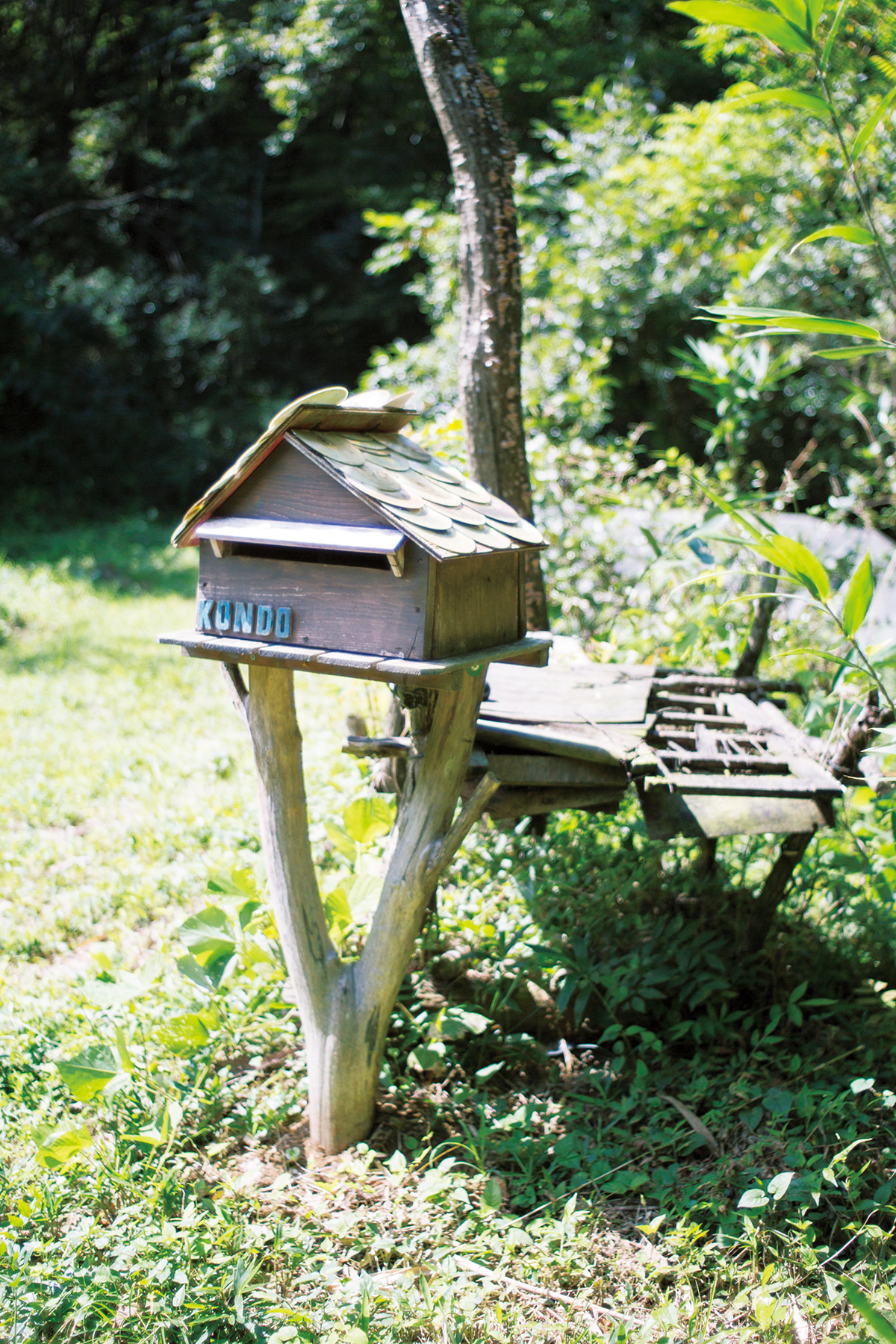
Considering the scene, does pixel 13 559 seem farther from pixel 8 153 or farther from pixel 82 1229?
pixel 82 1229

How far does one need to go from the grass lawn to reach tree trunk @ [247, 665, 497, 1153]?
0.19m

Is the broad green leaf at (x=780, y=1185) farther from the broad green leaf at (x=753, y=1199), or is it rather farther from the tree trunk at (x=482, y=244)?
the tree trunk at (x=482, y=244)

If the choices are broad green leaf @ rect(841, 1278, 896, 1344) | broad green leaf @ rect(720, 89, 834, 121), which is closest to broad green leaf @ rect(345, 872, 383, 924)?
broad green leaf @ rect(841, 1278, 896, 1344)

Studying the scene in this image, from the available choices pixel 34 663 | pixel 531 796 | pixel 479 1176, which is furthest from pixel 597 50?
pixel 479 1176

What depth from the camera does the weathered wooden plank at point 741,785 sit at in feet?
7.16

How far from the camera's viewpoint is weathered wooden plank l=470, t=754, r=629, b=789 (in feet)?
7.47

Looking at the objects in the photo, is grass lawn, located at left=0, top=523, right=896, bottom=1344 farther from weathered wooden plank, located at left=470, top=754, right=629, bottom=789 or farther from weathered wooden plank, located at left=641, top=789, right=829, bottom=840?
weathered wooden plank, located at left=470, top=754, right=629, bottom=789

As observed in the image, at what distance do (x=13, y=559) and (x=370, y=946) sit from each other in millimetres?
7918

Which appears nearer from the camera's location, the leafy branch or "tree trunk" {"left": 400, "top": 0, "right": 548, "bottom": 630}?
the leafy branch

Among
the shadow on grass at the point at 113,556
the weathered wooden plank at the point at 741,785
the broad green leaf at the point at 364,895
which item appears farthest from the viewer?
the shadow on grass at the point at 113,556

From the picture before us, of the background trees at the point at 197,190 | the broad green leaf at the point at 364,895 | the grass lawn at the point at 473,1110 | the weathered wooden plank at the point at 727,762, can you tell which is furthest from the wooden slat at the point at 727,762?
the background trees at the point at 197,190

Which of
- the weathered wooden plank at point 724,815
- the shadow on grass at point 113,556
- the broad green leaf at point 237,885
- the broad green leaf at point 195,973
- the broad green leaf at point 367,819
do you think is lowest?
the shadow on grass at point 113,556

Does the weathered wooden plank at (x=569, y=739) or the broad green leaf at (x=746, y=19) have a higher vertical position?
the broad green leaf at (x=746, y=19)

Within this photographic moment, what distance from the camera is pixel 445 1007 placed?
8.03ft
